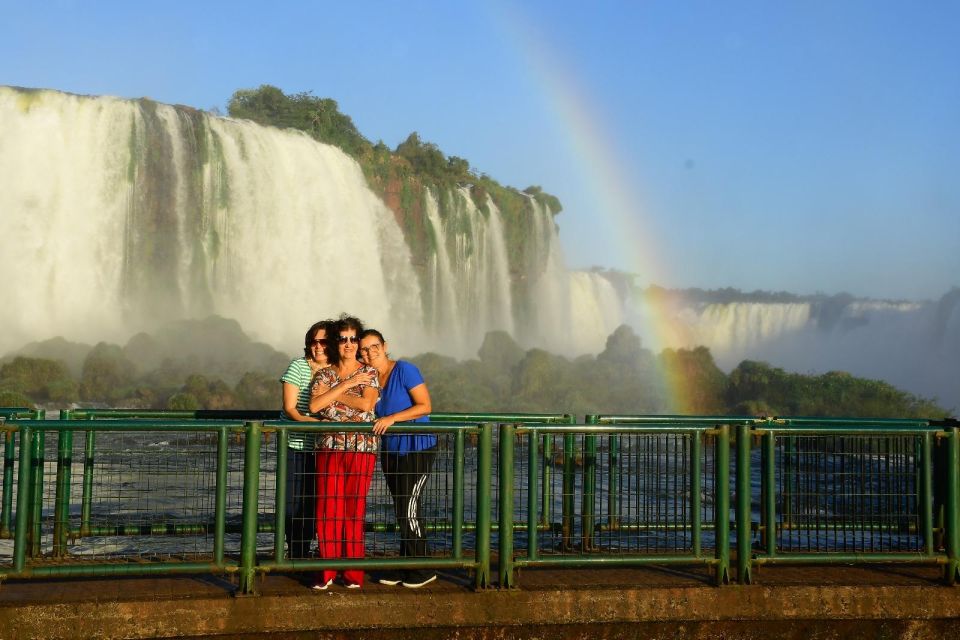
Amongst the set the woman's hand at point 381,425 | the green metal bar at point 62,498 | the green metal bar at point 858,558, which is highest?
the woman's hand at point 381,425

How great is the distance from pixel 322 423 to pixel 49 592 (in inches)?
74.1

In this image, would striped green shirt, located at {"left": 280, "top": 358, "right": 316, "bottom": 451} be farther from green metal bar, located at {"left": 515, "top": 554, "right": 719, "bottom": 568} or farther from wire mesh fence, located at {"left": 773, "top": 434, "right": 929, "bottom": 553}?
wire mesh fence, located at {"left": 773, "top": 434, "right": 929, "bottom": 553}

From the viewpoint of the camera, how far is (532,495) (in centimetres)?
727

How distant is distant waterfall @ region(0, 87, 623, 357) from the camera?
38.2 meters

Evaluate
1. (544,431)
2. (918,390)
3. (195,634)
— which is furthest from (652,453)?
(918,390)

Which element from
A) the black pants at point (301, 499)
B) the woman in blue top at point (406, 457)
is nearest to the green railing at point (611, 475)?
the woman in blue top at point (406, 457)

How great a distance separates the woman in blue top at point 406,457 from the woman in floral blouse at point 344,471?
0.16 meters

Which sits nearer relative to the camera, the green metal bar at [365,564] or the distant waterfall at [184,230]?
the green metal bar at [365,564]

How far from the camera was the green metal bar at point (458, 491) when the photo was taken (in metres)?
6.93

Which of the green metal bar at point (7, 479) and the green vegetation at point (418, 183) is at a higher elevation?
the green vegetation at point (418, 183)

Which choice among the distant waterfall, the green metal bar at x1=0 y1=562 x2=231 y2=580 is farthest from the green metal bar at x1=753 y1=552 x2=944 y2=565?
the distant waterfall

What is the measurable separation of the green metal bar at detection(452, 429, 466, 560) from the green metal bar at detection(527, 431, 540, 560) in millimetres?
464

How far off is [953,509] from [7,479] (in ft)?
20.8

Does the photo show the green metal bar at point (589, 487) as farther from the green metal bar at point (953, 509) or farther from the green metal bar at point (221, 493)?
the green metal bar at point (221, 493)
